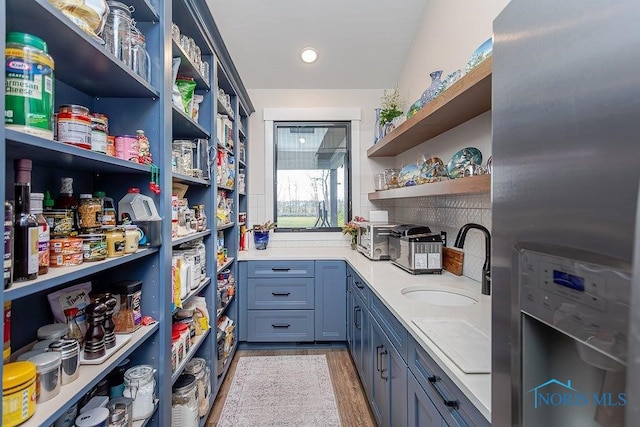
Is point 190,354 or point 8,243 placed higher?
point 8,243

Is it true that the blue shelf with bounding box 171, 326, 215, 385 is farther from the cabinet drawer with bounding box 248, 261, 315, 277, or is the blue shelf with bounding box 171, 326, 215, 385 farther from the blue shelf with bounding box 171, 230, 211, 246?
the cabinet drawer with bounding box 248, 261, 315, 277

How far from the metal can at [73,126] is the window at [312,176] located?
2.64 metres

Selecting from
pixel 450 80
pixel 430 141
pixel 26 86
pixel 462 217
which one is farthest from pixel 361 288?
pixel 26 86

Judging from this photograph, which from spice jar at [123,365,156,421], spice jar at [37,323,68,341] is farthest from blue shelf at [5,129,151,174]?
spice jar at [123,365,156,421]

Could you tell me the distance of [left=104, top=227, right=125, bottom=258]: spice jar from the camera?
41.0 inches

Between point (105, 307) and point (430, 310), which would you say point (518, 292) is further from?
point (105, 307)

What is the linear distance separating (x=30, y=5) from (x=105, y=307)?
85 centimetres

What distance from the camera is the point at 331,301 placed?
9.59 feet

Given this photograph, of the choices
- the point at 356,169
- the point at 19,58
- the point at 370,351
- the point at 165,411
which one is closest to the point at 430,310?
the point at 370,351

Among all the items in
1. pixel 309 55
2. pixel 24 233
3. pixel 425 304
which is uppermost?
pixel 309 55

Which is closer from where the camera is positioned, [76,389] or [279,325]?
[76,389]

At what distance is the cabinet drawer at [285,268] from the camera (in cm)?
291

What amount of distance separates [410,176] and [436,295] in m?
0.92

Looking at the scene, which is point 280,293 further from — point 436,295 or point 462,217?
point 462,217
